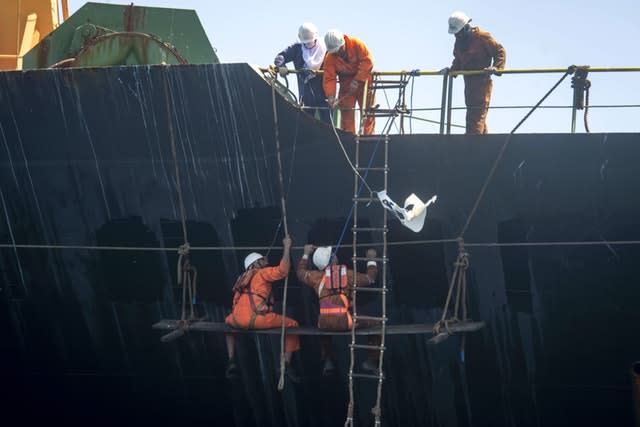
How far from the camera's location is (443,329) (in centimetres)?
684

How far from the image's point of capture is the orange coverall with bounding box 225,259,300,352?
7031mm

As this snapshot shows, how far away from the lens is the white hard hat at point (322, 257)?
23.5 feet

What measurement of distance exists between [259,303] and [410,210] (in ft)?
5.38

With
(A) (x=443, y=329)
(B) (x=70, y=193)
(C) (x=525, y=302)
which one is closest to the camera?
(A) (x=443, y=329)

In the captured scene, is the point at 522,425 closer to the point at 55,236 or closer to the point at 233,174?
the point at 233,174

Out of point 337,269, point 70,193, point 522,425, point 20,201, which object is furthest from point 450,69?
point 20,201

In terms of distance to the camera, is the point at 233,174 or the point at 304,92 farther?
the point at 304,92

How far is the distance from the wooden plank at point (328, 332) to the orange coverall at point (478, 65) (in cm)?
200

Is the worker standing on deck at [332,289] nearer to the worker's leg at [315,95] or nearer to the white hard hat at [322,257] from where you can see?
the white hard hat at [322,257]

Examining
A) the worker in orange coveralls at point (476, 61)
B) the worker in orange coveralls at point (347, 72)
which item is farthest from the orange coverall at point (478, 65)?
the worker in orange coveralls at point (347, 72)

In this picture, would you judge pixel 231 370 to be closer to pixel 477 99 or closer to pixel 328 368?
pixel 328 368

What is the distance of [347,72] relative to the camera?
775 cm

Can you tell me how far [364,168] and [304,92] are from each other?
133 cm

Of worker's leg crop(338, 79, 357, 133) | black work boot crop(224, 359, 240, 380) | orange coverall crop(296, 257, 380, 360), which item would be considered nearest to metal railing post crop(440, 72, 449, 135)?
worker's leg crop(338, 79, 357, 133)
